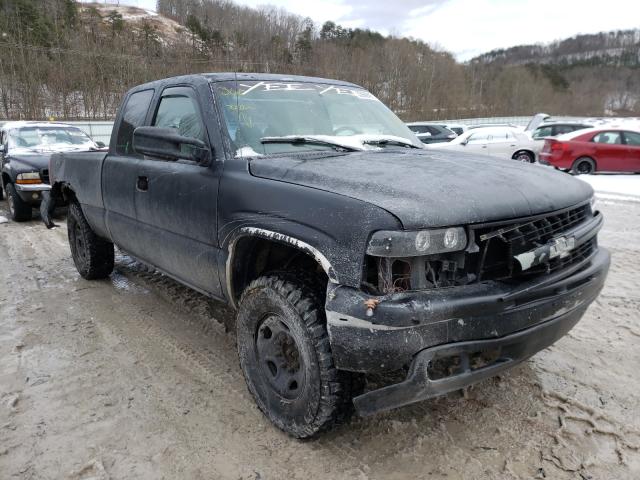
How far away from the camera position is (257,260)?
275 cm

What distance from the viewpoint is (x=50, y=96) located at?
28094mm

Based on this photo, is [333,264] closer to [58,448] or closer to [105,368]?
[58,448]

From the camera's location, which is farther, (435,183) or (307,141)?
(307,141)

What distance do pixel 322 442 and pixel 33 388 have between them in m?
1.90

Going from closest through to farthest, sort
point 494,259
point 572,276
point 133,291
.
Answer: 1. point 494,259
2. point 572,276
3. point 133,291

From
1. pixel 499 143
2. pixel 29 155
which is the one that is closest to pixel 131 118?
pixel 29 155

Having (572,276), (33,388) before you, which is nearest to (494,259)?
(572,276)

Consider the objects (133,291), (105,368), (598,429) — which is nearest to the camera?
(598,429)

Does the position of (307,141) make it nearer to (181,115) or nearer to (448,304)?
(181,115)

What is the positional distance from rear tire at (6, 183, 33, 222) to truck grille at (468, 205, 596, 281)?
850 cm

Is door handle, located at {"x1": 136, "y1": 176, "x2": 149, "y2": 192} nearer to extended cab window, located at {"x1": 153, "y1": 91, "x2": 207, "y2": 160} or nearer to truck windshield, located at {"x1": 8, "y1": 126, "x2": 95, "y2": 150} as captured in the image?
extended cab window, located at {"x1": 153, "y1": 91, "x2": 207, "y2": 160}

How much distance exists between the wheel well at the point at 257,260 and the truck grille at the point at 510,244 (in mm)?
854

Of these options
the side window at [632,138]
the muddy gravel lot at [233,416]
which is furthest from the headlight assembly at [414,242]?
the side window at [632,138]

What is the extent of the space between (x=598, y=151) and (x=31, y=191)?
1380 centimetres
